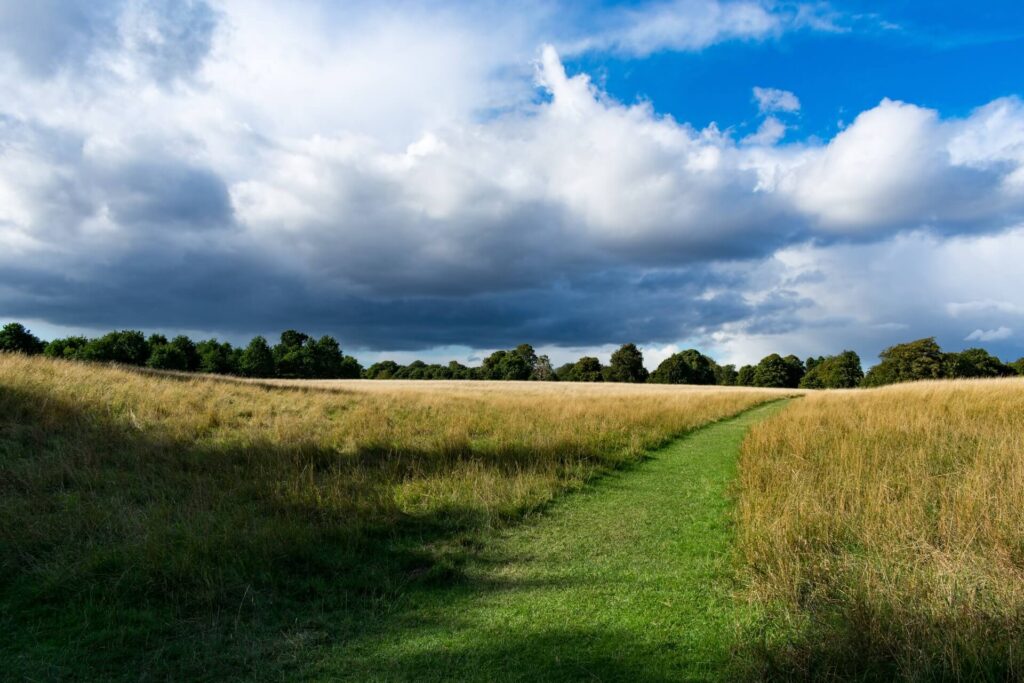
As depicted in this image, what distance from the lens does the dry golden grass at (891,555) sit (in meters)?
3.78

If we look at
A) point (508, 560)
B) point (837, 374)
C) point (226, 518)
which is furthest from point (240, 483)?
point (837, 374)

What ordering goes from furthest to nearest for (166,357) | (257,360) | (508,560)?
1. (257,360)
2. (166,357)
3. (508,560)

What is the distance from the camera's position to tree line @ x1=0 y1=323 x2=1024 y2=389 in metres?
68.8

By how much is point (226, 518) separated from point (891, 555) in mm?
7900

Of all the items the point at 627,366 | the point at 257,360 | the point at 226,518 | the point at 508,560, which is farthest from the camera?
the point at 627,366

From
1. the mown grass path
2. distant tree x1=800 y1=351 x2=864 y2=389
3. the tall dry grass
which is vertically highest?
distant tree x1=800 y1=351 x2=864 y2=389

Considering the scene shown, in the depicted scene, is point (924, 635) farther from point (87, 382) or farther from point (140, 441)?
point (87, 382)

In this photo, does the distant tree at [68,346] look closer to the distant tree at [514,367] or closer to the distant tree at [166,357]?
the distant tree at [166,357]

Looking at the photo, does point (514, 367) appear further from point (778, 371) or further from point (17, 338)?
point (17, 338)

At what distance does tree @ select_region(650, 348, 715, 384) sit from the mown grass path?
9527cm

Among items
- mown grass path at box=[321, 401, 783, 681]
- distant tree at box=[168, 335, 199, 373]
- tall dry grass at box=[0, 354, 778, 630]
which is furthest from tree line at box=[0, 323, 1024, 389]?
mown grass path at box=[321, 401, 783, 681]

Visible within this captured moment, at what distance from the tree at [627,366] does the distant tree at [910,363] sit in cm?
3477

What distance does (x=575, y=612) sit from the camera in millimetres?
5020

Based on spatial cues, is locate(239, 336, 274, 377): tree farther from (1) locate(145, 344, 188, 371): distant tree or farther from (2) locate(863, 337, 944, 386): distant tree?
(2) locate(863, 337, 944, 386): distant tree
